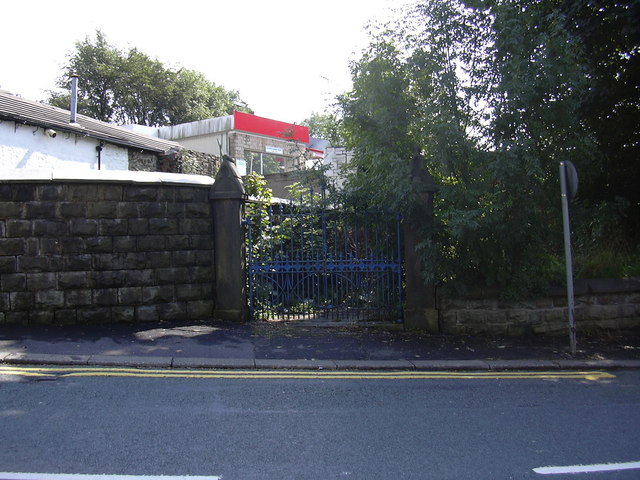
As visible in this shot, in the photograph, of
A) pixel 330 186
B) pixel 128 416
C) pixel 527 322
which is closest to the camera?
pixel 128 416

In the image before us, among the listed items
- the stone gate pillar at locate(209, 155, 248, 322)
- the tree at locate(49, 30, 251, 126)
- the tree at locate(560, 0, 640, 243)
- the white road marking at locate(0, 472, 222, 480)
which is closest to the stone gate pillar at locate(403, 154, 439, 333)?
the stone gate pillar at locate(209, 155, 248, 322)

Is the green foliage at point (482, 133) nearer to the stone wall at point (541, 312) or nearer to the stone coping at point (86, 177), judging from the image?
the stone wall at point (541, 312)

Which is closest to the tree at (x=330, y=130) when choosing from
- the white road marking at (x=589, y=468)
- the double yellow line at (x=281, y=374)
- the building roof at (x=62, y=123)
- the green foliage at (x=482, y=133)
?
the green foliage at (x=482, y=133)

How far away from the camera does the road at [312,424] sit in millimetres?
3531

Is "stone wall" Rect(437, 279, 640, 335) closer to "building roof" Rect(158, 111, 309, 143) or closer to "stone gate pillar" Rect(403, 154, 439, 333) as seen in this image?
"stone gate pillar" Rect(403, 154, 439, 333)

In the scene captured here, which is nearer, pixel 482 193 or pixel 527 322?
pixel 482 193

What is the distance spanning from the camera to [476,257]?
7.54 metres

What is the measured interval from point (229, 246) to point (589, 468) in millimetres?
6047

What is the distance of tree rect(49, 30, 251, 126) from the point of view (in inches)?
1423

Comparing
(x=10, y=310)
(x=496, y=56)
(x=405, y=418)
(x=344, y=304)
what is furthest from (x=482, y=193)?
(x=10, y=310)

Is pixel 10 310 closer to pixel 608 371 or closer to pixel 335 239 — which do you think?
pixel 335 239

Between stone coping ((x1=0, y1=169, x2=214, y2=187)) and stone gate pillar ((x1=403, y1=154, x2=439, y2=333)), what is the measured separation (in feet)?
11.2

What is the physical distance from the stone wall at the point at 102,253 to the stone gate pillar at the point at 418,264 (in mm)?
3204

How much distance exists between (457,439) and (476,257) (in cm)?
390
